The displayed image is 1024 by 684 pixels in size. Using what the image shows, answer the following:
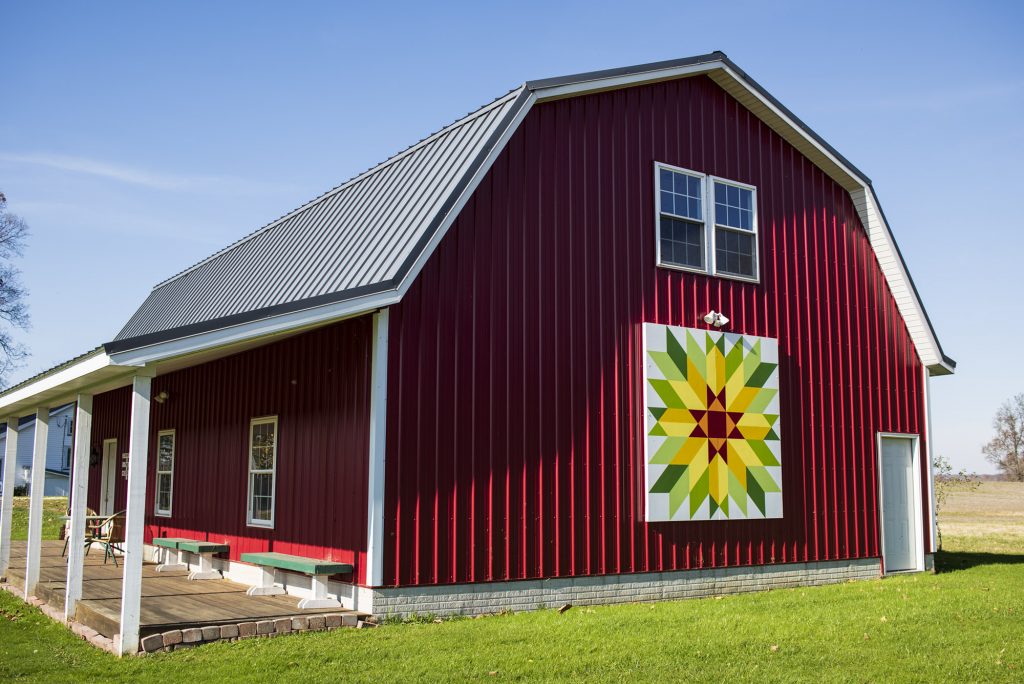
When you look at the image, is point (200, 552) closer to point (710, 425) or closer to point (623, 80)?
point (710, 425)

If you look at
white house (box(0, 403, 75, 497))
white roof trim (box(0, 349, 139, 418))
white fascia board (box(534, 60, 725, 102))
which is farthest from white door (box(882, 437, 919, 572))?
white house (box(0, 403, 75, 497))

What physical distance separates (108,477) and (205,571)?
695 cm

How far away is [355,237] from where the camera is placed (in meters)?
11.7

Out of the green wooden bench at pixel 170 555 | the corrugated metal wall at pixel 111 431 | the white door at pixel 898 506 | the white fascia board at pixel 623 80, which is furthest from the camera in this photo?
the corrugated metal wall at pixel 111 431

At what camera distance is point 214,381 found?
13.9 m

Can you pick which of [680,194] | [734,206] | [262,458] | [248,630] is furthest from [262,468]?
[734,206]

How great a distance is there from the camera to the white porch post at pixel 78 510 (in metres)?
9.54

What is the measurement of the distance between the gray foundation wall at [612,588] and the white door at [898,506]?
580mm

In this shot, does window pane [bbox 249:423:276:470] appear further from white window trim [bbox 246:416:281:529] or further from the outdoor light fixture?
the outdoor light fixture

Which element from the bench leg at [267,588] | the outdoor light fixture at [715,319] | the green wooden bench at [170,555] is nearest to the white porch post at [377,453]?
the bench leg at [267,588]

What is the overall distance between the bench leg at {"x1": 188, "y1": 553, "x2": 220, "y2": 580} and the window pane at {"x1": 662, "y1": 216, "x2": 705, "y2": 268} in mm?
7124

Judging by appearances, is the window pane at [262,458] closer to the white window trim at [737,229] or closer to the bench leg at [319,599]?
the bench leg at [319,599]

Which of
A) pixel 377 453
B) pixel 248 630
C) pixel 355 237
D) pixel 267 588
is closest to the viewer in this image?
pixel 248 630

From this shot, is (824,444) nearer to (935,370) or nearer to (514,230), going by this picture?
(935,370)
